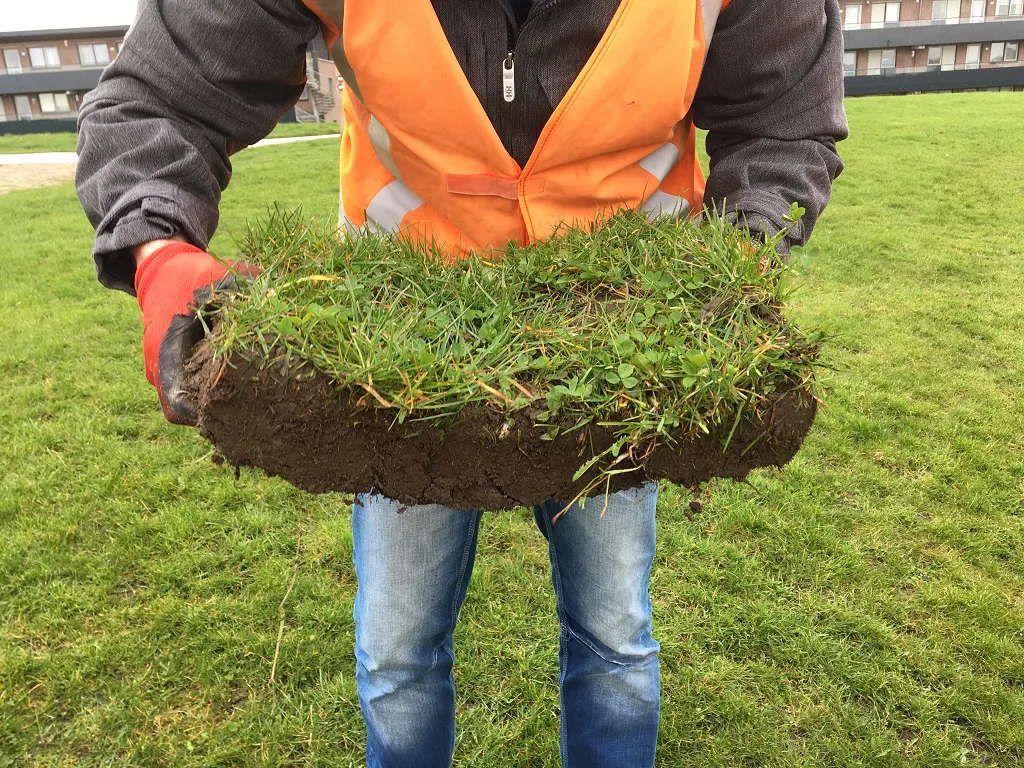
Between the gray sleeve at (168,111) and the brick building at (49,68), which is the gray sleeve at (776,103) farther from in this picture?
the brick building at (49,68)

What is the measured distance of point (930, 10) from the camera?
38.1 metres

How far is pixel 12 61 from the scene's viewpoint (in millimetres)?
38500

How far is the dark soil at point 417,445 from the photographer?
1.26 meters

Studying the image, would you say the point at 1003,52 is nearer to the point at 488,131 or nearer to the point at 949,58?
the point at 949,58

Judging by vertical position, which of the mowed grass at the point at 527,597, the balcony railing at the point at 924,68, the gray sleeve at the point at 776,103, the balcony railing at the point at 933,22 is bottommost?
the balcony railing at the point at 924,68

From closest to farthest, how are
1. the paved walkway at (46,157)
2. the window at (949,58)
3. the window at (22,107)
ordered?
the paved walkway at (46,157) < the window at (22,107) < the window at (949,58)

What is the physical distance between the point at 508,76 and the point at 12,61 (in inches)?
1842

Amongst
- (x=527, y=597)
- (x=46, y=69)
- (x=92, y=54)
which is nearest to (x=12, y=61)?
(x=46, y=69)

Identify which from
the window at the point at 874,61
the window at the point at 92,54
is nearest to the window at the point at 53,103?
the window at the point at 92,54

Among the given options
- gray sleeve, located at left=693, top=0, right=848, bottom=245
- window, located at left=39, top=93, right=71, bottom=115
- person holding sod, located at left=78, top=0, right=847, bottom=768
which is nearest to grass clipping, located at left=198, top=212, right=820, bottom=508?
person holding sod, located at left=78, top=0, right=847, bottom=768

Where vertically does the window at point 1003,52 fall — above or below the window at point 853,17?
below

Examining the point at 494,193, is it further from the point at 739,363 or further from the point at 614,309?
the point at 739,363

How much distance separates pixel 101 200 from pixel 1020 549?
13.5 feet

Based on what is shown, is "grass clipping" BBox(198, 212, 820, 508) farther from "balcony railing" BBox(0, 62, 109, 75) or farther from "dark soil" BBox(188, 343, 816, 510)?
"balcony railing" BBox(0, 62, 109, 75)
